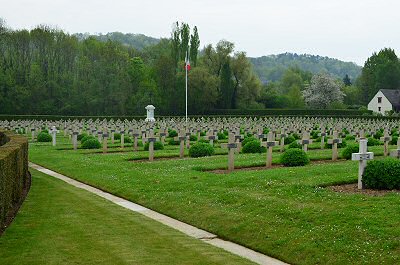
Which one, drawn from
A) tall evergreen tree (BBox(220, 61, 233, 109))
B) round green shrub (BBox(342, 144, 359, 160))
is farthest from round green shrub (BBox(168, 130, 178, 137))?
tall evergreen tree (BBox(220, 61, 233, 109))

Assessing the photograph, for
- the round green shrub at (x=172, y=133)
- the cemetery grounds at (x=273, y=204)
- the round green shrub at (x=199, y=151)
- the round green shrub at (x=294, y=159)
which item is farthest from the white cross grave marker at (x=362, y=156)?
the round green shrub at (x=172, y=133)

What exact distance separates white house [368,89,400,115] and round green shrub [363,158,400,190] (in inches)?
3020

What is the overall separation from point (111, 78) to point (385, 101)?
42.4 metres

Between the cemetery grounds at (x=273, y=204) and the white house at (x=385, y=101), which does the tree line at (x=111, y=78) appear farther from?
the cemetery grounds at (x=273, y=204)

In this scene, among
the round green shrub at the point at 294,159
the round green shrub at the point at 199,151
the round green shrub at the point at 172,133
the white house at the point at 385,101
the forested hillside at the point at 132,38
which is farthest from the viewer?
the forested hillside at the point at 132,38

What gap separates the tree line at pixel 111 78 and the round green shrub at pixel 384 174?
57.0m

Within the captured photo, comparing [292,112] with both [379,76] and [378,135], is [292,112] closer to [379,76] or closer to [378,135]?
[379,76]

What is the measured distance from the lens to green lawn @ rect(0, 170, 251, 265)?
313 inches

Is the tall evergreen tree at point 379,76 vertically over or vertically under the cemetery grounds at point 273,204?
over

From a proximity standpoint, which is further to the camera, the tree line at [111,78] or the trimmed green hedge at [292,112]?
the trimmed green hedge at [292,112]

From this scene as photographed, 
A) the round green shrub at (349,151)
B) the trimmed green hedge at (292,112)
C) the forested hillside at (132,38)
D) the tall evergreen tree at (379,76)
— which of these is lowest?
the round green shrub at (349,151)

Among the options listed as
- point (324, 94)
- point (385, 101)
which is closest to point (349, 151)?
point (324, 94)

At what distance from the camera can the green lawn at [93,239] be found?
7.95 meters

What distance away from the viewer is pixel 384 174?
11.5 m
